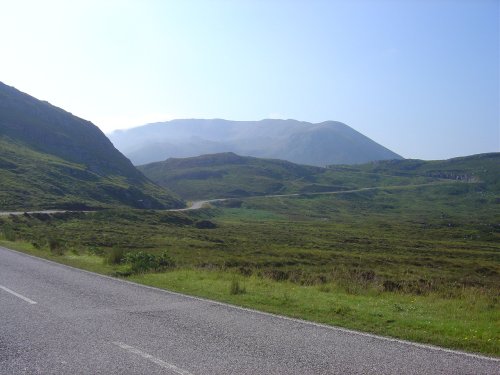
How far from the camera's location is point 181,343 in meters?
9.05

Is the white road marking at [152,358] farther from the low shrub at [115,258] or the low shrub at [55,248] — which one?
the low shrub at [55,248]

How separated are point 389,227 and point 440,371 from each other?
3871 inches

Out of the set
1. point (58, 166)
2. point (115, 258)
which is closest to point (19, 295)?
point (115, 258)

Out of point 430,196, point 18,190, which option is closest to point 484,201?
point 430,196

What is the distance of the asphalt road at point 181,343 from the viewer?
7590 mm

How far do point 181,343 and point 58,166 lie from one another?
13740 cm

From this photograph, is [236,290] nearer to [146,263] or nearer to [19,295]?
[19,295]

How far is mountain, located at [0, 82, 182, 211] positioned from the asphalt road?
7682 cm

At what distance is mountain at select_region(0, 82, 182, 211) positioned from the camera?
100m

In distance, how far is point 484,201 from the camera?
180000mm

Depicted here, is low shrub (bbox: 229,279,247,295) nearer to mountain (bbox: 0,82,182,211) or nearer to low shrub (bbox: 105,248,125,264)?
low shrub (bbox: 105,248,125,264)

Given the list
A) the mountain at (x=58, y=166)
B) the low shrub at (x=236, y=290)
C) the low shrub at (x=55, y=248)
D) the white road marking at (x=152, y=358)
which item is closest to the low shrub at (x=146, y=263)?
the low shrub at (x=55, y=248)

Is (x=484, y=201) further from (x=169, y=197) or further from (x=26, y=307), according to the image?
(x=26, y=307)

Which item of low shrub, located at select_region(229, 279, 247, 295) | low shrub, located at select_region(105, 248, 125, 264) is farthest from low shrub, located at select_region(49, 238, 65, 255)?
low shrub, located at select_region(229, 279, 247, 295)
